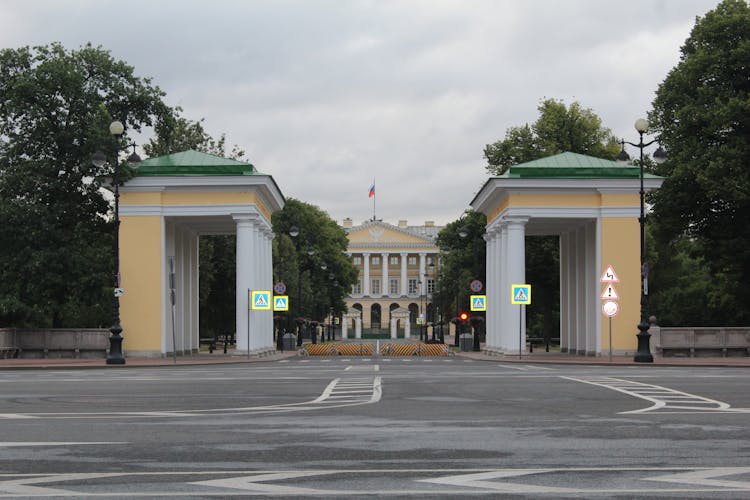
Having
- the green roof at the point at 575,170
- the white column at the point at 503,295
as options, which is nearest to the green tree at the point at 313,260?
the white column at the point at 503,295

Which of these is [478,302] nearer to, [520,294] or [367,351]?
[367,351]

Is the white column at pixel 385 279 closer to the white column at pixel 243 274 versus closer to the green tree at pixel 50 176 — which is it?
the white column at pixel 243 274

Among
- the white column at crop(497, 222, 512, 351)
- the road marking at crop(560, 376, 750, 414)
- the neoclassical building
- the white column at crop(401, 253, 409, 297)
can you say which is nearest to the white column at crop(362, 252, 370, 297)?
the neoclassical building

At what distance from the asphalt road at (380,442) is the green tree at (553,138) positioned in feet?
170

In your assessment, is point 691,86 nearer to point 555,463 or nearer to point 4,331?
point 4,331

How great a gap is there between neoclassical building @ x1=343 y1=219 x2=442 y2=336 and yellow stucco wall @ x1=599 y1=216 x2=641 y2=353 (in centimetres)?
13106

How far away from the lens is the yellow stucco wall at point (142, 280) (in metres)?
50.5

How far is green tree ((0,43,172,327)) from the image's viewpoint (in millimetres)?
47156

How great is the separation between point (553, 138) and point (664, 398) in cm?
5547

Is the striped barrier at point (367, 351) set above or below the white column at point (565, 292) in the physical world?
below

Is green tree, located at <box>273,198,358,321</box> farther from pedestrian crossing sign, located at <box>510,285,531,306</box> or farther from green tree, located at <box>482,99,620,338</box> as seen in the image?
pedestrian crossing sign, located at <box>510,285,531,306</box>

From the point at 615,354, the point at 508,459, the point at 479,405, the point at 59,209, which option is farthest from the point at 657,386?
the point at 59,209

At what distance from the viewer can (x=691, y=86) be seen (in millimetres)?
52219

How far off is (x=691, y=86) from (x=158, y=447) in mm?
44997
